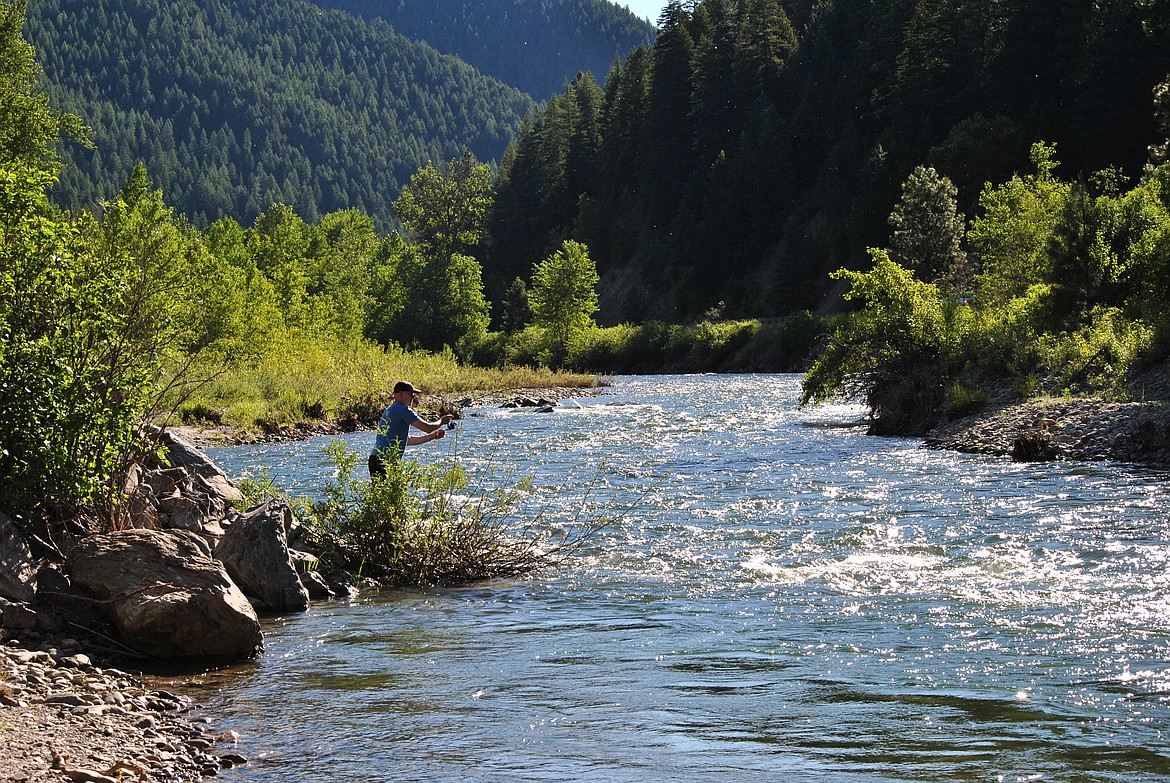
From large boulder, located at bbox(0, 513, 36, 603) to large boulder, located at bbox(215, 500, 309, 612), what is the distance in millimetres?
2458

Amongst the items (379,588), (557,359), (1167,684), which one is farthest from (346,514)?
(557,359)

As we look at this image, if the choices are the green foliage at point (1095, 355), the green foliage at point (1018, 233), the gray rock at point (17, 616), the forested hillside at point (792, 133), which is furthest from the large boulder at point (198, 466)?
the forested hillside at point (792, 133)

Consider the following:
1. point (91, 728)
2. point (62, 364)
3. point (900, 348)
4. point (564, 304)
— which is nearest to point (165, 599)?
point (62, 364)

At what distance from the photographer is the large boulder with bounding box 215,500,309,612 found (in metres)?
12.3

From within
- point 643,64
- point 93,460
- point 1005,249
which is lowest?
point 93,460

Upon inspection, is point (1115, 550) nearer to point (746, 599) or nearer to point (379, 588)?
point (746, 599)

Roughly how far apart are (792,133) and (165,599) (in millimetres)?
110161

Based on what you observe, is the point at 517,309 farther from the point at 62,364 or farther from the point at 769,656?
the point at 769,656

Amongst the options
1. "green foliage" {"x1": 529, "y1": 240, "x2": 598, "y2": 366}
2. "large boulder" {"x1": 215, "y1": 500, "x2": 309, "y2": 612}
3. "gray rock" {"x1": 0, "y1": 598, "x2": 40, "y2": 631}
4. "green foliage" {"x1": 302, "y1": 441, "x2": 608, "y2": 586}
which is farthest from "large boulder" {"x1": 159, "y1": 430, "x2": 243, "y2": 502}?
"green foliage" {"x1": 529, "y1": 240, "x2": 598, "y2": 366}

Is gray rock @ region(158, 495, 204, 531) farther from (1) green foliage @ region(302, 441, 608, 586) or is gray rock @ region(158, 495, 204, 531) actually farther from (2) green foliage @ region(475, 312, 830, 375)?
(2) green foliage @ region(475, 312, 830, 375)

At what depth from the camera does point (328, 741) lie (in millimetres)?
8016

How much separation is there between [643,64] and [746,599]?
139 meters

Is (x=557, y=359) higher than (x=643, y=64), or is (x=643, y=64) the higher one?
Result: (x=643, y=64)

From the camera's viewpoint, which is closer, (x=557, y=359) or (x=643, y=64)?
(x=557, y=359)
